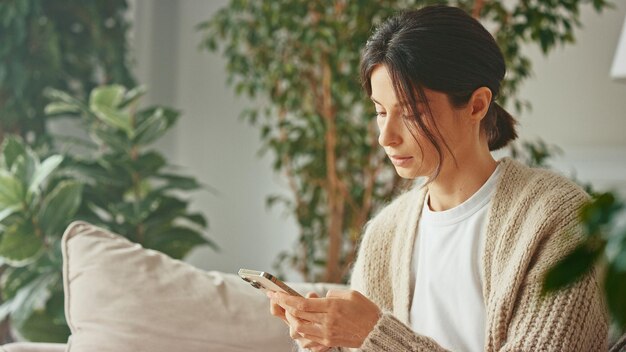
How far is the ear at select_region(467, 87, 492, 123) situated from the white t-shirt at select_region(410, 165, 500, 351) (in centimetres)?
11

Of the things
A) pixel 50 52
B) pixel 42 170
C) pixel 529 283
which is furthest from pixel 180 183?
pixel 529 283

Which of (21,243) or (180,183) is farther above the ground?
(180,183)

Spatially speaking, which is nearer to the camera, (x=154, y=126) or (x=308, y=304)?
(x=308, y=304)

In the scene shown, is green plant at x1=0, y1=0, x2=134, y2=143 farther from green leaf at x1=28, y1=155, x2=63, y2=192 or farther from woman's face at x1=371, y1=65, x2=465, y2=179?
woman's face at x1=371, y1=65, x2=465, y2=179

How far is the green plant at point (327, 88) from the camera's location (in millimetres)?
2428

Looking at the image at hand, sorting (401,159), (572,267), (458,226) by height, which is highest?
(572,267)

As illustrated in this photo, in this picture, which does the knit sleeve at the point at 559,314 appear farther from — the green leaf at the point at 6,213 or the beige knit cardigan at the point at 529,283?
the green leaf at the point at 6,213

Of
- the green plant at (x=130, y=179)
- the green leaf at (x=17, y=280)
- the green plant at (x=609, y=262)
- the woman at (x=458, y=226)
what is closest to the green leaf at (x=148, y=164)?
the green plant at (x=130, y=179)

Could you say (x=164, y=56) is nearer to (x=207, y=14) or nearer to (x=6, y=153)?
(x=207, y=14)

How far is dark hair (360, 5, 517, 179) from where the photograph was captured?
121cm

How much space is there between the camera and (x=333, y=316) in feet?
3.80

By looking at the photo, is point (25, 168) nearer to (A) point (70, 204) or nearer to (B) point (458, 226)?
(A) point (70, 204)

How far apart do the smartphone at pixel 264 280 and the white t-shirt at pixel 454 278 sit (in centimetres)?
26

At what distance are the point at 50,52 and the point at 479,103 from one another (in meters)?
1.94
